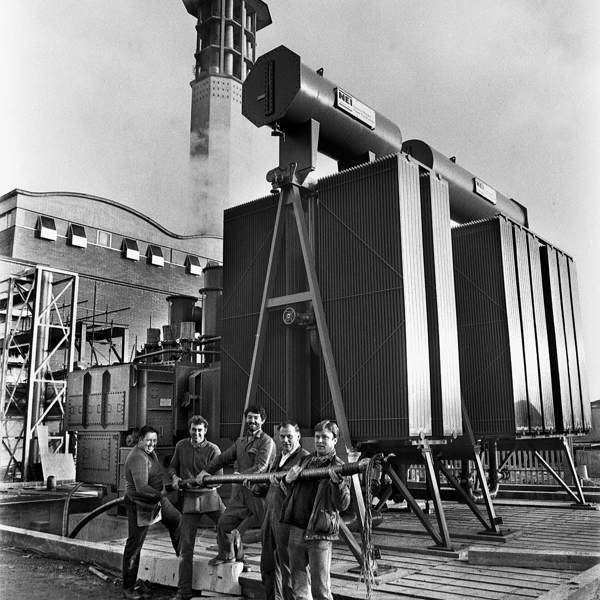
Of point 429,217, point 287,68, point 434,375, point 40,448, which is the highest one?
point 287,68

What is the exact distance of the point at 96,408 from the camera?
46.0 ft

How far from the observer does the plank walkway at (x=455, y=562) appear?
237 inches

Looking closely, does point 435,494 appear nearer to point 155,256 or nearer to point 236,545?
point 236,545

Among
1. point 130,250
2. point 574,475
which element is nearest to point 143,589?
point 574,475

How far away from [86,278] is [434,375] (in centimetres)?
2391

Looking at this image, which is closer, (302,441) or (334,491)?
(334,491)

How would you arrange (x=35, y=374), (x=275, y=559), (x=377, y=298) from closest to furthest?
(x=275, y=559) → (x=377, y=298) → (x=35, y=374)

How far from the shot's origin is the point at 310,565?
5137 mm

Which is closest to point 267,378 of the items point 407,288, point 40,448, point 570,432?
point 407,288

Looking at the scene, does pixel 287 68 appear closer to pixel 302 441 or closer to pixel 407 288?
pixel 407 288

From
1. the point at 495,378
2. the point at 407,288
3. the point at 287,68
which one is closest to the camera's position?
the point at 407,288

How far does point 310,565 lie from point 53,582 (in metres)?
4.34

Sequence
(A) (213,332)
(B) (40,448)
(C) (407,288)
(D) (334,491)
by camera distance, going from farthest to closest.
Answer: (B) (40,448)
(A) (213,332)
(C) (407,288)
(D) (334,491)

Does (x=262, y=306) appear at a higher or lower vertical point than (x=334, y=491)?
higher
